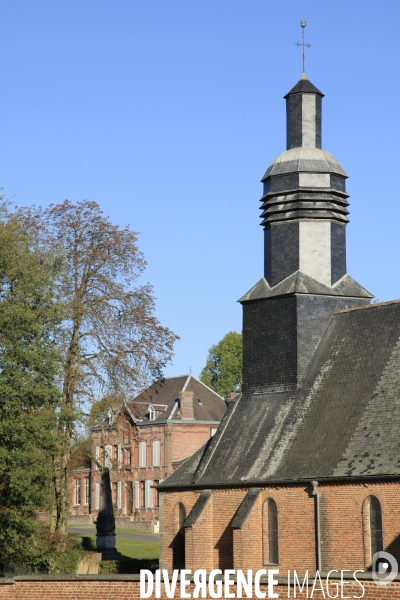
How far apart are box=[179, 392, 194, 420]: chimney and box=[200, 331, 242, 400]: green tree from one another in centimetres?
1747

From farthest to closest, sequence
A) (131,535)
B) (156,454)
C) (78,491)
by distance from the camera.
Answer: (78,491) < (156,454) < (131,535)

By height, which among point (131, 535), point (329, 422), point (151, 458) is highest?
point (151, 458)

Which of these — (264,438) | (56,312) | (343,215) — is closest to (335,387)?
(264,438)

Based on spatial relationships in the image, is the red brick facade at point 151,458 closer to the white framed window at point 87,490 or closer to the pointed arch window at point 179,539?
the white framed window at point 87,490

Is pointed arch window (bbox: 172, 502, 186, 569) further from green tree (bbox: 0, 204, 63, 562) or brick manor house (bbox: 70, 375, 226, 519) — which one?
brick manor house (bbox: 70, 375, 226, 519)

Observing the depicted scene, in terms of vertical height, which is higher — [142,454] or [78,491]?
[142,454]

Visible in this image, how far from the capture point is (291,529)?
2964 centimetres

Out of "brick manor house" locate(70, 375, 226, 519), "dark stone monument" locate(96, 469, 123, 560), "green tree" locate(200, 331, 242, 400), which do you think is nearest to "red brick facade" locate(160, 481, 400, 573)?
"dark stone monument" locate(96, 469, 123, 560)

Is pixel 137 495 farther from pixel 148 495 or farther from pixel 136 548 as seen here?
pixel 136 548

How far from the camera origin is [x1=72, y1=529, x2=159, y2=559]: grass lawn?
44025mm

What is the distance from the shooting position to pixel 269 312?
34.3 metres

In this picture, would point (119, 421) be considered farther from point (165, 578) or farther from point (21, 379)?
point (165, 578)

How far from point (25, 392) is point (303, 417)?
862 cm

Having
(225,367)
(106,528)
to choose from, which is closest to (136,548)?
(106,528)
